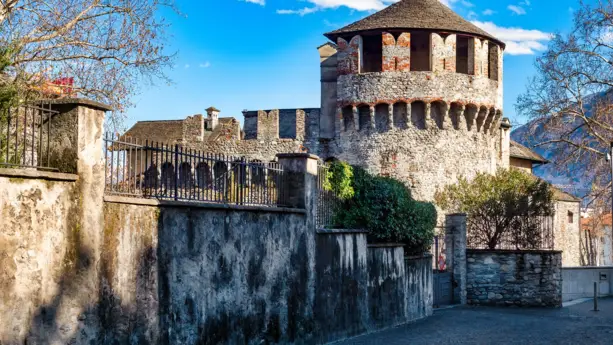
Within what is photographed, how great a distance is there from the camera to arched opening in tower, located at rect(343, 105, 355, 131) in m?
37.4

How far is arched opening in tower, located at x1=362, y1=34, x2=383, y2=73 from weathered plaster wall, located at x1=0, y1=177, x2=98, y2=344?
30114mm

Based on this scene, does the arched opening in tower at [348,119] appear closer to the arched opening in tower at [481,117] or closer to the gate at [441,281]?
the arched opening in tower at [481,117]

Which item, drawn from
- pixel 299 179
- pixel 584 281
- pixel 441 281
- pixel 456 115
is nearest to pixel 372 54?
pixel 456 115

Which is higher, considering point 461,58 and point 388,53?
point 461,58

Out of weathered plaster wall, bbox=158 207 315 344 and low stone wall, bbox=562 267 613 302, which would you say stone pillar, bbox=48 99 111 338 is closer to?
weathered plaster wall, bbox=158 207 315 344

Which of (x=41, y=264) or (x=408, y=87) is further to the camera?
(x=408, y=87)

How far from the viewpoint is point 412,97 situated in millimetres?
36281

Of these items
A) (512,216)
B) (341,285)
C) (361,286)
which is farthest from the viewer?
(512,216)

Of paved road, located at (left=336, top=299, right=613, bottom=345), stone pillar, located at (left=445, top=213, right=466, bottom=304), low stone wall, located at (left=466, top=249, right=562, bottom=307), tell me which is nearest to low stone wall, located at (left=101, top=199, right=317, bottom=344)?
paved road, located at (left=336, top=299, right=613, bottom=345)

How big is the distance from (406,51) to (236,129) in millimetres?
8764

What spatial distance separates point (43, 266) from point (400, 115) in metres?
29.1

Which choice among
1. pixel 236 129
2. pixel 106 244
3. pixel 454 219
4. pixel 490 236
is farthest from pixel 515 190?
pixel 106 244

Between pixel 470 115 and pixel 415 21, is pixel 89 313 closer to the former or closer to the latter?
pixel 415 21

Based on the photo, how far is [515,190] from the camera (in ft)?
103
